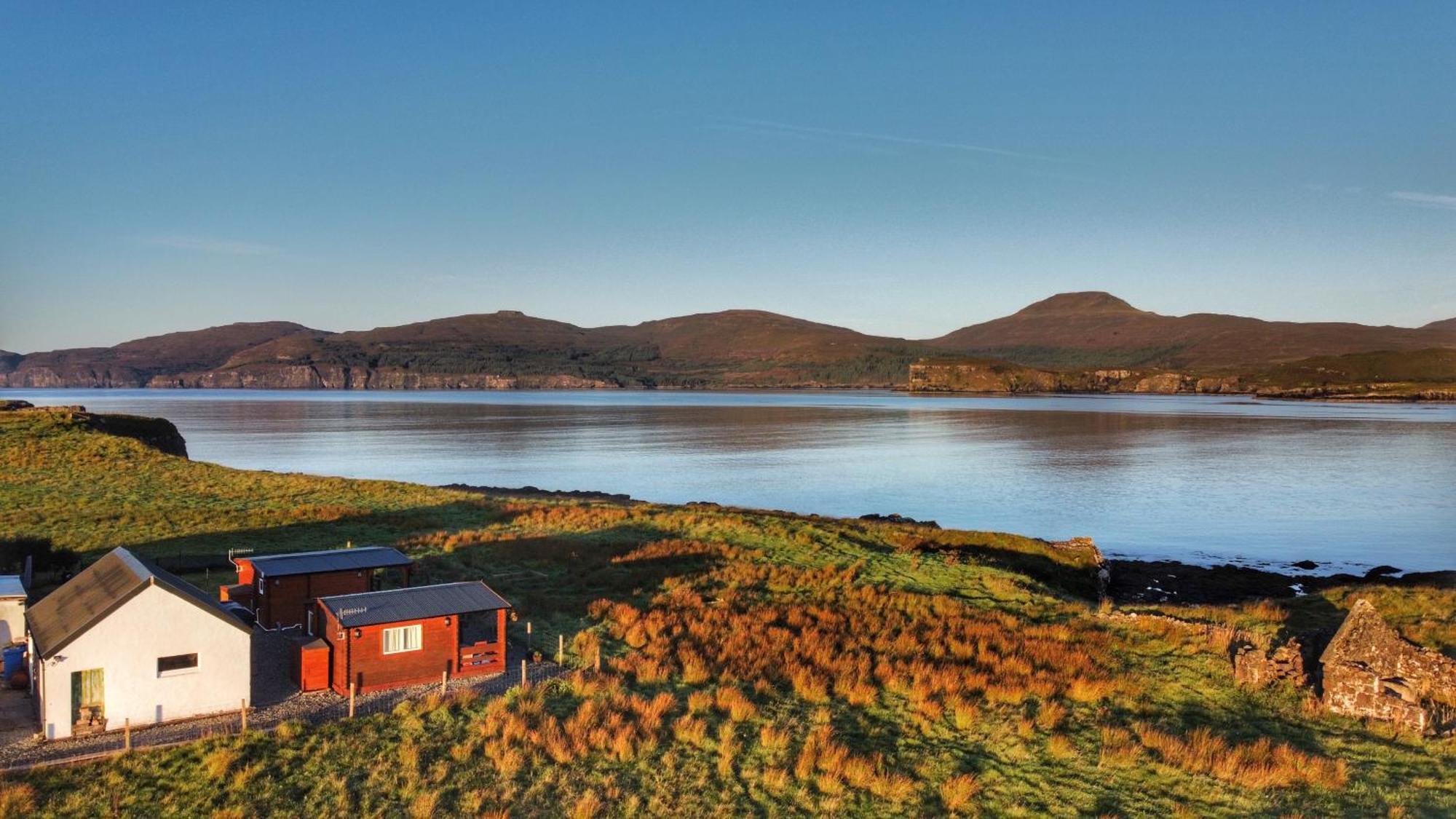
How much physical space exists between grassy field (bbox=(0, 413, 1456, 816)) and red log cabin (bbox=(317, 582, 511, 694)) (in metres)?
1.79

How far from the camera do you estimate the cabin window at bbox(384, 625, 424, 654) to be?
19125mm

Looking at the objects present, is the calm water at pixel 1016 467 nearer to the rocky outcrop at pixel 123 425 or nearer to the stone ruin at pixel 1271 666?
the rocky outcrop at pixel 123 425

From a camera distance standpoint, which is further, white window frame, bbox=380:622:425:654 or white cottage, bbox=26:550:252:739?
white window frame, bbox=380:622:425:654

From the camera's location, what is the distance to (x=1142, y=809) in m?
14.7

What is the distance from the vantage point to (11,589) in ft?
65.1

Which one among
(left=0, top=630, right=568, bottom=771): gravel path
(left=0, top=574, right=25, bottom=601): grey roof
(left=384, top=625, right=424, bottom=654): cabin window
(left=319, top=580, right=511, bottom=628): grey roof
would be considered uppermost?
(left=0, top=574, right=25, bottom=601): grey roof

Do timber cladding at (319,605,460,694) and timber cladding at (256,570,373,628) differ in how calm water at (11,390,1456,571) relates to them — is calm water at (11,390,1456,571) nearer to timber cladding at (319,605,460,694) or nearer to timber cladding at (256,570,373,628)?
timber cladding at (319,605,460,694)

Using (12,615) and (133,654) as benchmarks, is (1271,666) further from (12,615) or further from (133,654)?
(12,615)

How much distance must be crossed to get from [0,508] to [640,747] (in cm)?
4076

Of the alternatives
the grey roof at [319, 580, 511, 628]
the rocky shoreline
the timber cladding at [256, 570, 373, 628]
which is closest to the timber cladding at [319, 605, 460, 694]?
the grey roof at [319, 580, 511, 628]

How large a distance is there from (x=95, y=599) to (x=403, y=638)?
5.91 metres

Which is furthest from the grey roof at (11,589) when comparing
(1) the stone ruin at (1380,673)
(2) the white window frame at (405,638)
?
(1) the stone ruin at (1380,673)

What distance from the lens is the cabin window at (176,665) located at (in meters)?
16.7

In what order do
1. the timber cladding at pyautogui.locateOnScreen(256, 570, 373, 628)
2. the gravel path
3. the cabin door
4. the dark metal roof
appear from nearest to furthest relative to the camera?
the gravel path → the cabin door → the timber cladding at pyautogui.locateOnScreen(256, 570, 373, 628) → the dark metal roof
